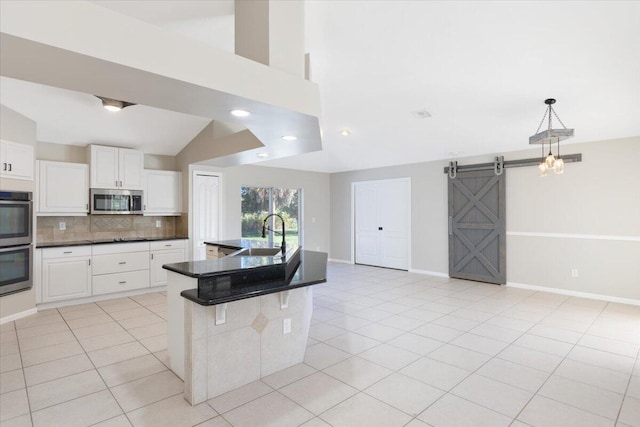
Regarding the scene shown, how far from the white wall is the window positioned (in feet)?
13.0

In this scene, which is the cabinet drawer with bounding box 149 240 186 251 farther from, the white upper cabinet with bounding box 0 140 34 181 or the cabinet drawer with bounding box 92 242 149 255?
the white upper cabinet with bounding box 0 140 34 181

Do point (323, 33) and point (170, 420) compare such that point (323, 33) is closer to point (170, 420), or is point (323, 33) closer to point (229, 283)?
point (229, 283)

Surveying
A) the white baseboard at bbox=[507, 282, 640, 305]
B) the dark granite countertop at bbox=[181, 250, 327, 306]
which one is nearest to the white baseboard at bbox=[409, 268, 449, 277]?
the white baseboard at bbox=[507, 282, 640, 305]

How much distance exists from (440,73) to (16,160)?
5.27 meters

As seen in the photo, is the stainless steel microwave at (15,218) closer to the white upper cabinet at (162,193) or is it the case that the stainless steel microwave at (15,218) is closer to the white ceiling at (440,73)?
the white ceiling at (440,73)

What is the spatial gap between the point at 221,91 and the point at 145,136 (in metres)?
3.96

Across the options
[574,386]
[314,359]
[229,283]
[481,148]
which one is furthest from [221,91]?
[481,148]

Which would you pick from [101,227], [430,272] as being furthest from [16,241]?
[430,272]

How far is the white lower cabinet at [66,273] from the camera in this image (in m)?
4.61

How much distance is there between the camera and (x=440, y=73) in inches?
157

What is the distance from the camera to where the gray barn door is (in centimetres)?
607

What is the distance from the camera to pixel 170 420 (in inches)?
87.7

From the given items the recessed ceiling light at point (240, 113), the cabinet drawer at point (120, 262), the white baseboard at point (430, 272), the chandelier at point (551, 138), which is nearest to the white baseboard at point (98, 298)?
the cabinet drawer at point (120, 262)

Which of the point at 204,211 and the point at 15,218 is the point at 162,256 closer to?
the point at 204,211
